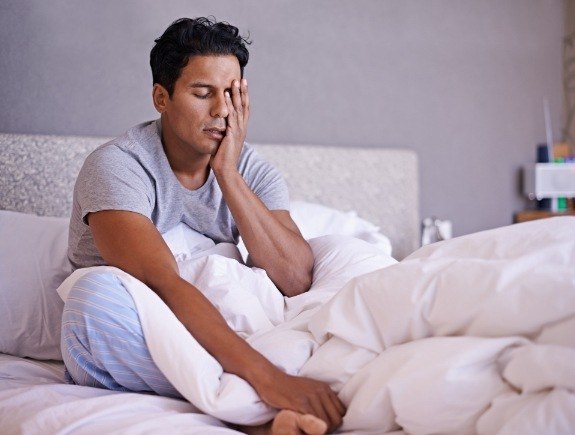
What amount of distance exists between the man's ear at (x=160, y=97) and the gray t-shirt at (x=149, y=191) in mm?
49

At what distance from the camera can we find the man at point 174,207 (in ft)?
4.55

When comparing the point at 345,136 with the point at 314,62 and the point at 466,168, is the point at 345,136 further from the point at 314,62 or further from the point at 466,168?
the point at 466,168

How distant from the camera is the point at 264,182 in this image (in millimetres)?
2115

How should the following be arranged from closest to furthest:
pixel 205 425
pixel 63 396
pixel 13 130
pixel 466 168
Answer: pixel 205 425 → pixel 63 396 → pixel 13 130 → pixel 466 168

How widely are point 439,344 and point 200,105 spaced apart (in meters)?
1.08

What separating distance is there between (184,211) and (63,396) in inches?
27.9

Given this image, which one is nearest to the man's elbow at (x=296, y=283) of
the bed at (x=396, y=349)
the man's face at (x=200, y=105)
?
the bed at (x=396, y=349)

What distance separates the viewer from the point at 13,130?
8.41ft

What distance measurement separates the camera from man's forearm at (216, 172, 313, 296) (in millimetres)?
1910

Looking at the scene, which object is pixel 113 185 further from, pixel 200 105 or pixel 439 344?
pixel 439 344

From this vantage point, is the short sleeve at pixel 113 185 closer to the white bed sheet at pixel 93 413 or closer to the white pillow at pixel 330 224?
the white bed sheet at pixel 93 413

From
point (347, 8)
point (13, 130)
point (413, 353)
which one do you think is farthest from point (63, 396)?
point (347, 8)

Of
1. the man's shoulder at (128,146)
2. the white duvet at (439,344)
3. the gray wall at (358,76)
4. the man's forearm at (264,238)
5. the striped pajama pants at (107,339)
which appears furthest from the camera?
the gray wall at (358,76)

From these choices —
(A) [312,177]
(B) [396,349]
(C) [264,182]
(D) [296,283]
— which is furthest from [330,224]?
(B) [396,349]
